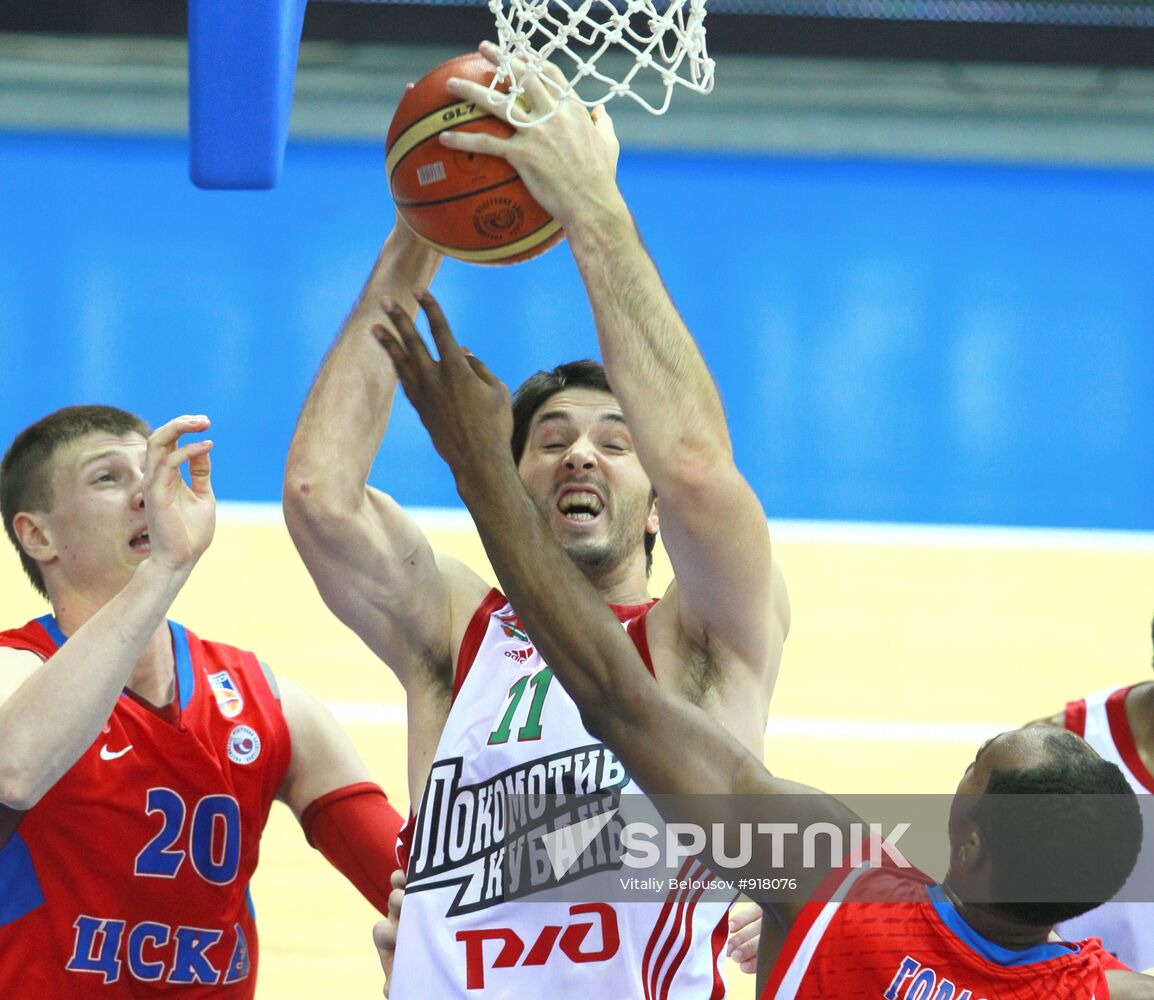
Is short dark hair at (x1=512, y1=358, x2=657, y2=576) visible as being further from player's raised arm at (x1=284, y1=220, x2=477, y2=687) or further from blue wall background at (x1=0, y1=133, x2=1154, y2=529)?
blue wall background at (x1=0, y1=133, x2=1154, y2=529)

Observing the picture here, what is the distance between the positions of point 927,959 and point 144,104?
511 inches

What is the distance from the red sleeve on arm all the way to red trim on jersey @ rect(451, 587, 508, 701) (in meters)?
0.55

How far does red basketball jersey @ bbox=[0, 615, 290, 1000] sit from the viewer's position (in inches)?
131

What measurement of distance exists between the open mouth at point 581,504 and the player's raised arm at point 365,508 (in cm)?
30

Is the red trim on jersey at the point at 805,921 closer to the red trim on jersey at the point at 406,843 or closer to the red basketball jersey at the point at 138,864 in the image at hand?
the red trim on jersey at the point at 406,843

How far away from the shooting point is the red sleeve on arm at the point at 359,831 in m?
3.64

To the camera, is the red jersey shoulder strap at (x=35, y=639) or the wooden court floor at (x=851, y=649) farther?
the wooden court floor at (x=851, y=649)

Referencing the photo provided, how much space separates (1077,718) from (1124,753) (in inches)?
4.4

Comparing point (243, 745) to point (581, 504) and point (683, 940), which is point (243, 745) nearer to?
point (581, 504)

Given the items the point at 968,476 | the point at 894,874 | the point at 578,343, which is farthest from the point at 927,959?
the point at 578,343

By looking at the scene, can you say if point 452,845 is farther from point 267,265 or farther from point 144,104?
point 144,104

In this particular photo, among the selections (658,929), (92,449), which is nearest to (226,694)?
(92,449)

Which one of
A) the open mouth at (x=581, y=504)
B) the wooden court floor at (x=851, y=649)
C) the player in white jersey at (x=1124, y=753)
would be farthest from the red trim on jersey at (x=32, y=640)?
the player in white jersey at (x=1124, y=753)

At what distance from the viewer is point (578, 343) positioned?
32.2ft
